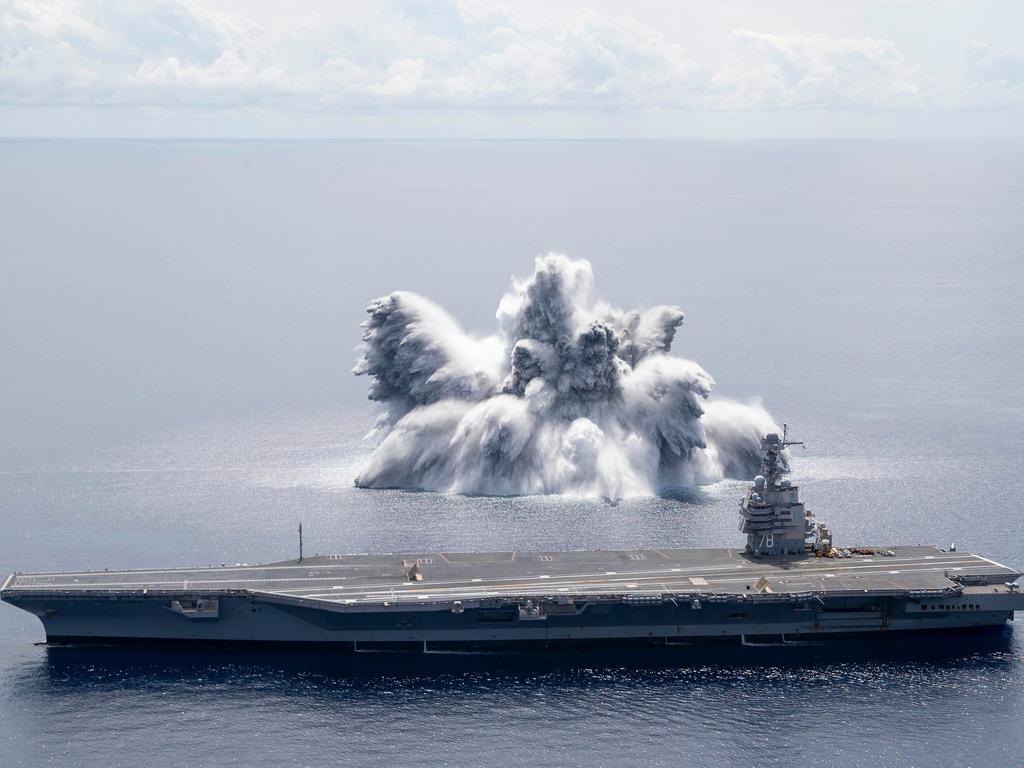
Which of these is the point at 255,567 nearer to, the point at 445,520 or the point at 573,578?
the point at 573,578

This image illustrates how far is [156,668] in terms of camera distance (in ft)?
217

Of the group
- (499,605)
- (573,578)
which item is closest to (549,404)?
(573,578)

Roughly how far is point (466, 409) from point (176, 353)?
4815 cm

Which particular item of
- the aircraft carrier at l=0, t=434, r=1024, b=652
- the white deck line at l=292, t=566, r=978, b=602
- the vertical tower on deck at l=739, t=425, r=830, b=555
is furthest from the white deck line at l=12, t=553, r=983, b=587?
the vertical tower on deck at l=739, t=425, r=830, b=555

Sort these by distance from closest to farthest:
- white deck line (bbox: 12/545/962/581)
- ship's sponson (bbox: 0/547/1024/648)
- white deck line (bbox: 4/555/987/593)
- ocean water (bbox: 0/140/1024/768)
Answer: ocean water (bbox: 0/140/1024/768) < ship's sponson (bbox: 0/547/1024/648) < white deck line (bbox: 4/555/987/593) < white deck line (bbox: 12/545/962/581)

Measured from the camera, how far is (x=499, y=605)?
67.9 m

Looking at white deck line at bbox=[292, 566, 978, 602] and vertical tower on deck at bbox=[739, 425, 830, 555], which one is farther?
vertical tower on deck at bbox=[739, 425, 830, 555]

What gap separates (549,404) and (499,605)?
1168 inches

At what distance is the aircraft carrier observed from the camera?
68125mm

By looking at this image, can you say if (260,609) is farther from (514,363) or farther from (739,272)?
(739,272)

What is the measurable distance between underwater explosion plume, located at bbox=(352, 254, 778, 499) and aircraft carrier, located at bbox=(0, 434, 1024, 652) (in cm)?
2090

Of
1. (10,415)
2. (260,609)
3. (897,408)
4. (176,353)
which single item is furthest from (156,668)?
(176,353)

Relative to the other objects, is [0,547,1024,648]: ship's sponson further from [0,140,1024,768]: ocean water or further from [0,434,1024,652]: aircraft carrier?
[0,140,1024,768]: ocean water

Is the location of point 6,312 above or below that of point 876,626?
above
